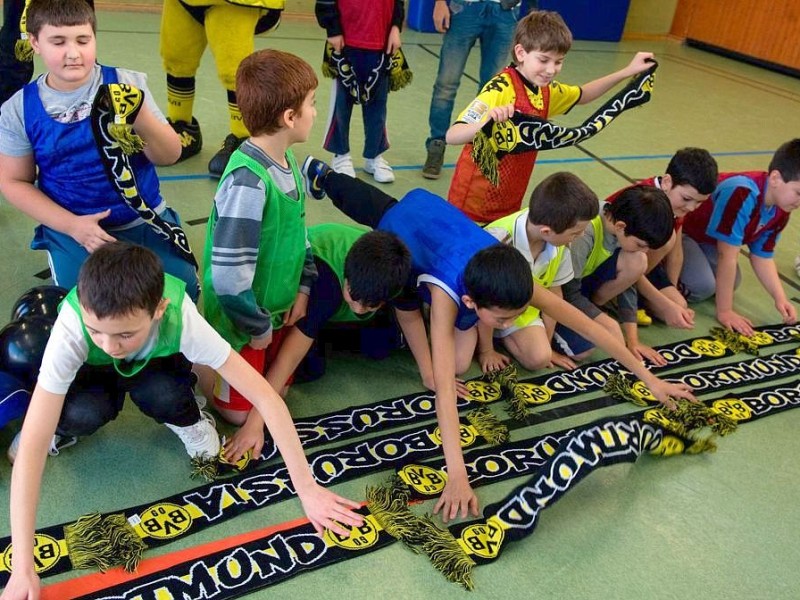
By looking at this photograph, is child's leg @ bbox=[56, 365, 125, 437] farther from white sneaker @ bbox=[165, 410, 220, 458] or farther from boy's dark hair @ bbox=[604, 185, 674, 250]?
boy's dark hair @ bbox=[604, 185, 674, 250]

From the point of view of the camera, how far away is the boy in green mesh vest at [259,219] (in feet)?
5.51

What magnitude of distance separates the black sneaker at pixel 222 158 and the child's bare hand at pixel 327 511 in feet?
5.79

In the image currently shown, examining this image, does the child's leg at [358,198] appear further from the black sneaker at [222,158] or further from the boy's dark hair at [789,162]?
the boy's dark hair at [789,162]

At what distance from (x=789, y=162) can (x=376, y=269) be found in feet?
5.36

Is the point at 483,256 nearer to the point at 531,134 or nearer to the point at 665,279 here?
the point at 531,134

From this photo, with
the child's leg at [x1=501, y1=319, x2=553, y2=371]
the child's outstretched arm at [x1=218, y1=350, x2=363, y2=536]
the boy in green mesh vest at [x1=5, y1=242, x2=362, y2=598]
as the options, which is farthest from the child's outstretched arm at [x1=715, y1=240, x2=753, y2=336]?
the child's outstretched arm at [x1=218, y1=350, x2=363, y2=536]

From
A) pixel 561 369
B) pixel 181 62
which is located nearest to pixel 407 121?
pixel 181 62

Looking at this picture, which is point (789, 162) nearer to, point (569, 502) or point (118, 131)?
point (569, 502)

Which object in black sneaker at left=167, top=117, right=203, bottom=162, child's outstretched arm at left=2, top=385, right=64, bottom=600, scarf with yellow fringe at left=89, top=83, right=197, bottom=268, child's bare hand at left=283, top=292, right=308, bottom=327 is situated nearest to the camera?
child's outstretched arm at left=2, top=385, right=64, bottom=600

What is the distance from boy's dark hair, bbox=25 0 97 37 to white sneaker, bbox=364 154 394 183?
1.68m

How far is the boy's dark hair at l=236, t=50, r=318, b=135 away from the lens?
168cm

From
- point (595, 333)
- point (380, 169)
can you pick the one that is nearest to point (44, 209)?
point (595, 333)

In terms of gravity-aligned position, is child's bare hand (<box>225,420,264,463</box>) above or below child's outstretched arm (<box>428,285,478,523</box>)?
below

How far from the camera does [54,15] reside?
1.72 meters
